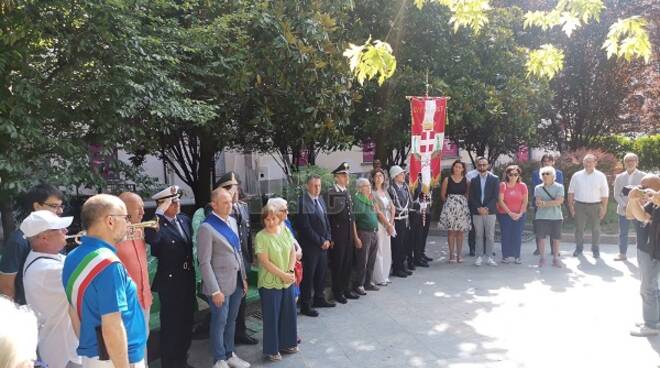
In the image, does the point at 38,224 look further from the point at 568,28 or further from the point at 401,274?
the point at 401,274

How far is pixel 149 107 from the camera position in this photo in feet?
18.7

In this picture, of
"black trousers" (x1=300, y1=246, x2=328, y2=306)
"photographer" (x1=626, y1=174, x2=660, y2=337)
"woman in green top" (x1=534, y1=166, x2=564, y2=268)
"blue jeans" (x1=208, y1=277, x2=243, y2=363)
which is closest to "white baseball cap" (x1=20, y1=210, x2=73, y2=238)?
"blue jeans" (x1=208, y1=277, x2=243, y2=363)

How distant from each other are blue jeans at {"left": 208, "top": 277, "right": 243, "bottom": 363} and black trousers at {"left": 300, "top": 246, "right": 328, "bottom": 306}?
5.05 ft

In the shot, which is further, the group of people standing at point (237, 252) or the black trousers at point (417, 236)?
the black trousers at point (417, 236)

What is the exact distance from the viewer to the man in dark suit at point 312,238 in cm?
647

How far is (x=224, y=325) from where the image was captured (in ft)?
16.0

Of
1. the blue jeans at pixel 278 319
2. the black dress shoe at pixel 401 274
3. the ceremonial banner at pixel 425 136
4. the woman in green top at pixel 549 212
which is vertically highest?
the ceremonial banner at pixel 425 136

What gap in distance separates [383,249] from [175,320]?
3.96 metres

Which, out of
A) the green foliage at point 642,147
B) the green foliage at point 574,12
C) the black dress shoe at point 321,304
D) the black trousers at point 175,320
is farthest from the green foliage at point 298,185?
the green foliage at point 642,147

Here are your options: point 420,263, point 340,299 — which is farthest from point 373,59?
point 420,263

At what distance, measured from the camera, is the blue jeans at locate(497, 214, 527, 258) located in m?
9.05

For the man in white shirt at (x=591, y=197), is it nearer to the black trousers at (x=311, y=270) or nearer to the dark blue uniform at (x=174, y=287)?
the black trousers at (x=311, y=270)

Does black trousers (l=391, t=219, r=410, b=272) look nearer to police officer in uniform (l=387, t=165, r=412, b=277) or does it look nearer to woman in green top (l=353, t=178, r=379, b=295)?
police officer in uniform (l=387, t=165, r=412, b=277)

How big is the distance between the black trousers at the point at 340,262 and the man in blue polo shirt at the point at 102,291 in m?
4.28
